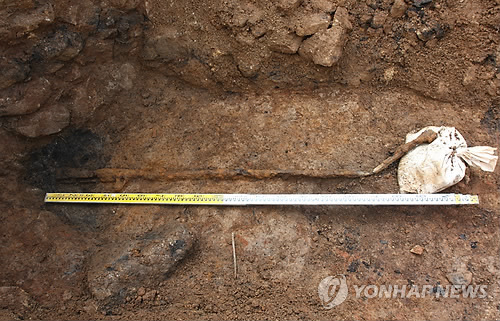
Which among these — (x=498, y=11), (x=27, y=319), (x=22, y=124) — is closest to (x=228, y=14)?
(x=22, y=124)

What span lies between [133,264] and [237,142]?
1249 mm

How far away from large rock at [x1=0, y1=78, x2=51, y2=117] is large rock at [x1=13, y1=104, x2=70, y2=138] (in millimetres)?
62

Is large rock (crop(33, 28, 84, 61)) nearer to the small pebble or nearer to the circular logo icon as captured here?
the circular logo icon

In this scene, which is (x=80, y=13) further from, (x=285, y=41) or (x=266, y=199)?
(x=266, y=199)

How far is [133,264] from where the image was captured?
2727 mm

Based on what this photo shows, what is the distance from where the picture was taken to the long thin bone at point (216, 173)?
3076 millimetres

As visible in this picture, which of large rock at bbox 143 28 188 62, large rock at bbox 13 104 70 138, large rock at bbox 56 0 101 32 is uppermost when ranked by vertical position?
large rock at bbox 56 0 101 32

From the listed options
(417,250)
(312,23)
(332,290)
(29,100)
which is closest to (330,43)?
(312,23)

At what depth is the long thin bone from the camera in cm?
308

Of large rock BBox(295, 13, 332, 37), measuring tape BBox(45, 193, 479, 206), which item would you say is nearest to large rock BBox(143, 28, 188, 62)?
large rock BBox(295, 13, 332, 37)

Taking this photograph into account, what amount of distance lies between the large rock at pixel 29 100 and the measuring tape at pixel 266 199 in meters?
0.66

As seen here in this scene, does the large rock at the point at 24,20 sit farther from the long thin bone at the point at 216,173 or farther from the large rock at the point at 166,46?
the long thin bone at the point at 216,173

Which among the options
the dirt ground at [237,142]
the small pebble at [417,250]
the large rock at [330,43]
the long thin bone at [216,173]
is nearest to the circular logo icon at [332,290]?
the dirt ground at [237,142]

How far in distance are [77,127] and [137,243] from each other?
1.12 m
